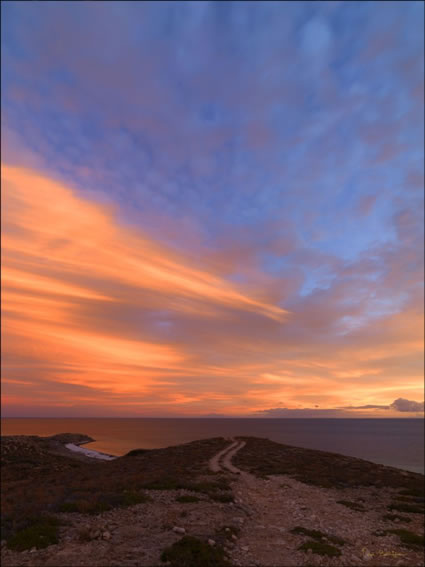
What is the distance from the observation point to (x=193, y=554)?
47.8 feet

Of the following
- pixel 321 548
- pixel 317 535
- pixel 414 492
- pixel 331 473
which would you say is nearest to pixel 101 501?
pixel 317 535

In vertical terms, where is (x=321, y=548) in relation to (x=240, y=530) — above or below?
above

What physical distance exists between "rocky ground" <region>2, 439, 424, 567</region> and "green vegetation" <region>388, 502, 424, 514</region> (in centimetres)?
7

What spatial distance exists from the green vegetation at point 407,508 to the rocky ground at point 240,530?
0.24 ft

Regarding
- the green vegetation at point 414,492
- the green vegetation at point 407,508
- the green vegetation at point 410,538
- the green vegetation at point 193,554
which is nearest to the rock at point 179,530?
the green vegetation at point 193,554

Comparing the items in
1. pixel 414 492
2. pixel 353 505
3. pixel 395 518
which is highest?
pixel 395 518

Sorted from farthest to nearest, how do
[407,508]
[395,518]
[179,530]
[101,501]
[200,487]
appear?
[407,508]
[200,487]
[395,518]
[101,501]
[179,530]

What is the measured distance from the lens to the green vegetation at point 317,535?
1829 centimetres

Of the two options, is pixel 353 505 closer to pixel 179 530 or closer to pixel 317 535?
pixel 317 535

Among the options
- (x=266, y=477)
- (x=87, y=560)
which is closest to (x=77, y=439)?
(x=266, y=477)

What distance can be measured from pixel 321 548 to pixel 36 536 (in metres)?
12.1

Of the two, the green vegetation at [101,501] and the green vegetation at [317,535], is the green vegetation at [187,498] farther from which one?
the green vegetation at [317,535]

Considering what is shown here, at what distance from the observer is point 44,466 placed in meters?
59.7

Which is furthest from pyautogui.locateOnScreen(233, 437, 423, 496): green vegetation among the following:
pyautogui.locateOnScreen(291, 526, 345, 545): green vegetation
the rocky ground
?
pyautogui.locateOnScreen(291, 526, 345, 545): green vegetation
